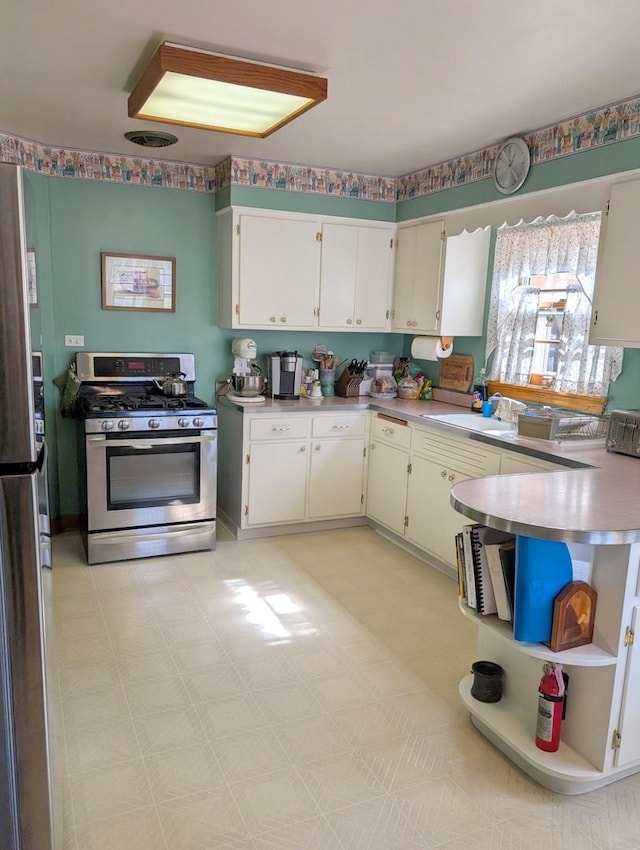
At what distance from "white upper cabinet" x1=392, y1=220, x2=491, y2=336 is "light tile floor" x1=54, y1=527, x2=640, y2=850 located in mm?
1680

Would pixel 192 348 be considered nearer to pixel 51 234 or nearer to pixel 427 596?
pixel 51 234

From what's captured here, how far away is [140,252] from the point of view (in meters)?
4.31

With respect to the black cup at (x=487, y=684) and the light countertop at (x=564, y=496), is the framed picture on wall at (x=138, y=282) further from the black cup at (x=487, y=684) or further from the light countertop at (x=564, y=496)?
the black cup at (x=487, y=684)

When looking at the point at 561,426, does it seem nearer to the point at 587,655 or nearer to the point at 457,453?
the point at 457,453

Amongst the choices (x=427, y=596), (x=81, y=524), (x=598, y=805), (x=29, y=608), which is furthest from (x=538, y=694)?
(x=81, y=524)

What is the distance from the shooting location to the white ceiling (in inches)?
83.2

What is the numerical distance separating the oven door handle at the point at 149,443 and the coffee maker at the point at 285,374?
0.71m

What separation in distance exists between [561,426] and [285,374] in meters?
2.01

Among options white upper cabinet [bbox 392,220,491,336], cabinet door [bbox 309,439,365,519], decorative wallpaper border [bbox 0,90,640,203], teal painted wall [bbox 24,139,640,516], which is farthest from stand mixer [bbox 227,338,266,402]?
white upper cabinet [bbox 392,220,491,336]

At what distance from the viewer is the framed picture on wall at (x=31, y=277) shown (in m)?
1.17

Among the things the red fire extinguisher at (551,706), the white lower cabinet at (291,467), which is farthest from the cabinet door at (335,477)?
the red fire extinguisher at (551,706)

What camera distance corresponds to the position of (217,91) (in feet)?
8.60

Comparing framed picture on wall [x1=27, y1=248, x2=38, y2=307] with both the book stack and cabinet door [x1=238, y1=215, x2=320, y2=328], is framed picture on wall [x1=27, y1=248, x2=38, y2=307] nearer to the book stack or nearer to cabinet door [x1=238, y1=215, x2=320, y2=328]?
the book stack

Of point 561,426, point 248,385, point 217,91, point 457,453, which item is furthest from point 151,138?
point 561,426
